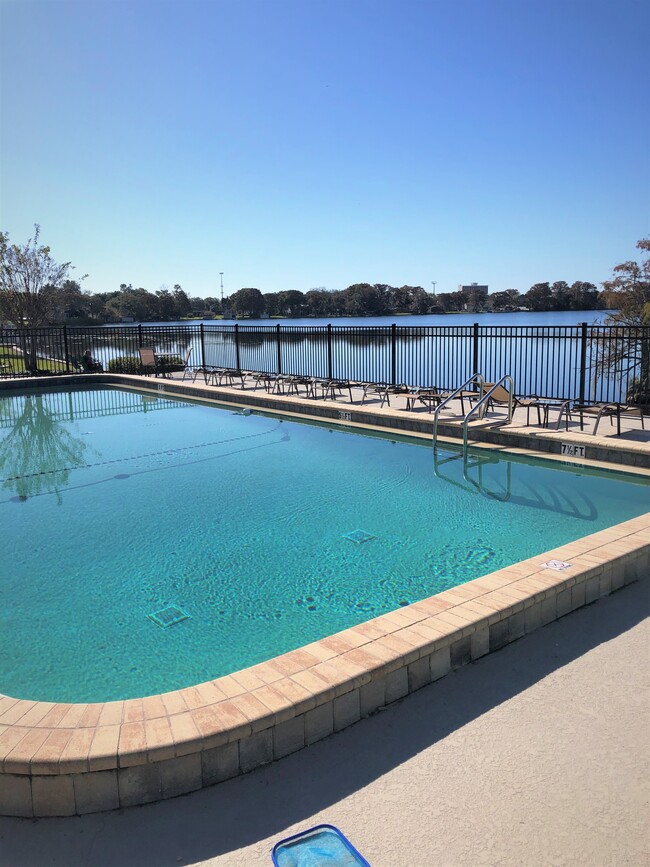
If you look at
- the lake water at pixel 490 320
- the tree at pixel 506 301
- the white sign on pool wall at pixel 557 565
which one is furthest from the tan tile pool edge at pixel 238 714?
the tree at pixel 506 301

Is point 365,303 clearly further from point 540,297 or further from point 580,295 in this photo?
point 580,295

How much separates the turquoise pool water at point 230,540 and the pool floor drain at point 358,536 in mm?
31

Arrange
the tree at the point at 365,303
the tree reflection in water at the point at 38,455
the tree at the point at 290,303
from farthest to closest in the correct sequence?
the tree at the point at 290,303
the tree at the point at 365,303
the tree reflection in water at the point at 38,455

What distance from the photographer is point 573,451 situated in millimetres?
8383

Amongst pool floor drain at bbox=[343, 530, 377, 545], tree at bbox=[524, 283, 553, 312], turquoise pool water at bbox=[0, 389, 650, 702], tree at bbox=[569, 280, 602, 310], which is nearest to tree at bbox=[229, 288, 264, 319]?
tree at bbox=[524, 283, 553, 312]

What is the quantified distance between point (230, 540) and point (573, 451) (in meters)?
4.84

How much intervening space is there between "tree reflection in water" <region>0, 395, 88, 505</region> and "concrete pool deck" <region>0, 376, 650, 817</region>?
5.12 meters

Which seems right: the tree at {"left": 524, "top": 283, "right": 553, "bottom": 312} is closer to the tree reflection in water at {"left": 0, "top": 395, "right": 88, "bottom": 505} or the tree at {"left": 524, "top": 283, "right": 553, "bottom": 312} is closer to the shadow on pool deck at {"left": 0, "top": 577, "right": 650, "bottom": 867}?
the tree reflection in water at {"left": 0, "top": 395, "right": 88, "bottom": 505}

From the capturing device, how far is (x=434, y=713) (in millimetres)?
2992

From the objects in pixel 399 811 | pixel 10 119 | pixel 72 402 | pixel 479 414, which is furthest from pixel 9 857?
pixel 10 119

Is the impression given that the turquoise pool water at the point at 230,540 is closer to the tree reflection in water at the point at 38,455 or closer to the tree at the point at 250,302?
the tree reflection in water at the point at 38,455

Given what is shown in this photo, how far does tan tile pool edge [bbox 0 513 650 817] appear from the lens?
244 cm

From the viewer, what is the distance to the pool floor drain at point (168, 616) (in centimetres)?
439

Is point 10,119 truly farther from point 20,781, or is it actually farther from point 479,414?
point 20,781
